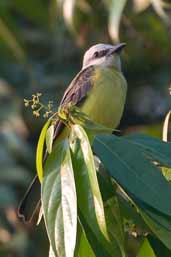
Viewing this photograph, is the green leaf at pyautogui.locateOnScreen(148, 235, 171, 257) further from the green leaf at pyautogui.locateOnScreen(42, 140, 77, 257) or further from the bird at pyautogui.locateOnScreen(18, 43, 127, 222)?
the bird at pyautogui.locateOnScreen(18, 43, 127, 222)

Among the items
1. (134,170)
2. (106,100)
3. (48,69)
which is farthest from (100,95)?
(48,69)

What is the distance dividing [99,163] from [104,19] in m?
5.35

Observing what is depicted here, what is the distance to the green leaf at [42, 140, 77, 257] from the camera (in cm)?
243

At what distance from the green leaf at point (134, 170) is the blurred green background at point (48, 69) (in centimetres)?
310

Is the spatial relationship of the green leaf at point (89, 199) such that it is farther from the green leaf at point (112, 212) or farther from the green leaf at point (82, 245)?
the green leaf at point (82, 245)

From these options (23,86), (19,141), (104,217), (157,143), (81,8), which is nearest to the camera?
(104,217)

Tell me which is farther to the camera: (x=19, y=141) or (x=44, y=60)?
(x=44, y=60)

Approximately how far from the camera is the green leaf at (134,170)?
249cm

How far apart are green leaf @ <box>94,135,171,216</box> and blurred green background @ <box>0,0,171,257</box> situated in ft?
10.2

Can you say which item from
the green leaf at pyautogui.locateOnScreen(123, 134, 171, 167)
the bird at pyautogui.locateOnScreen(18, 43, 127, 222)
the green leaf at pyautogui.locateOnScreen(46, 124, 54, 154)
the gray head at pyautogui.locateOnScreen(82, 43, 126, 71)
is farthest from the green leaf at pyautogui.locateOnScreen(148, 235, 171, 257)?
the gray head at pyautogui.locateOnScreen(82, 43, 126, 71)

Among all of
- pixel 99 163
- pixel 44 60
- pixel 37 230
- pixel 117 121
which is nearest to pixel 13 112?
pixel 37 230

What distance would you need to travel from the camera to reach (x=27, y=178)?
805 cm

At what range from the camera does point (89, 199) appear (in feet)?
8.13

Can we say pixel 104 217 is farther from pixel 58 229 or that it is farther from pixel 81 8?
pixel 81 8
